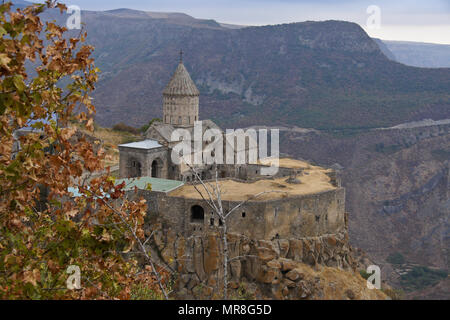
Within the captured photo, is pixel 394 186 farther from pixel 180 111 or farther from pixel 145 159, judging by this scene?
pixel 145 159

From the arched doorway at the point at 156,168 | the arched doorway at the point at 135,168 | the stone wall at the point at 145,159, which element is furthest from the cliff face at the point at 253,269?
the arched doorway at the point at 156,168

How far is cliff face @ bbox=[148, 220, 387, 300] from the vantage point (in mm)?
23703

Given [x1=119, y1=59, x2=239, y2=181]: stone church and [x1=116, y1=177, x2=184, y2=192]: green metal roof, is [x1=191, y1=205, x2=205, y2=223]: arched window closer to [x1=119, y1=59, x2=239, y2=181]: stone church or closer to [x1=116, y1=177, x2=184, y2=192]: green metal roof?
[x1=116, y1=177, x2=184, y2=192]: green metal roof

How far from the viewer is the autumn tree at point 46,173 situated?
235 inches

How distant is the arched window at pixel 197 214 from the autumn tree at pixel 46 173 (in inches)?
Answer: 669

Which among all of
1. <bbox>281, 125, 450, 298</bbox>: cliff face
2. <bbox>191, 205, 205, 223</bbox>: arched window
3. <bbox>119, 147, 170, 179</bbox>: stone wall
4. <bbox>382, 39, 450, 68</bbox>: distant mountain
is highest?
<bbox>382, 39, 450, 68</bbox>: distant mountain

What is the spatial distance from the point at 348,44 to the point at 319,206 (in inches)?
3936

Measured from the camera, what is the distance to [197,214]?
82.6 feet

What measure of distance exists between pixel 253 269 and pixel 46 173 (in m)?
18.9

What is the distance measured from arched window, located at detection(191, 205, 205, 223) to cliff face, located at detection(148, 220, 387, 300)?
2.86 feet

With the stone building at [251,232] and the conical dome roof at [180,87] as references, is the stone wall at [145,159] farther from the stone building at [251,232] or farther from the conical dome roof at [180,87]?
the conical dome roof at [180,87]

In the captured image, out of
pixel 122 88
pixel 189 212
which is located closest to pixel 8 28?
pixel 189 212

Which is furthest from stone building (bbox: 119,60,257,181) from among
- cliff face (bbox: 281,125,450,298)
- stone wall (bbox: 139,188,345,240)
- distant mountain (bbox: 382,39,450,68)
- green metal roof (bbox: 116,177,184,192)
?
distant mountain (bbox: 382,39,450,68)

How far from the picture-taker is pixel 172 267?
24.8m
